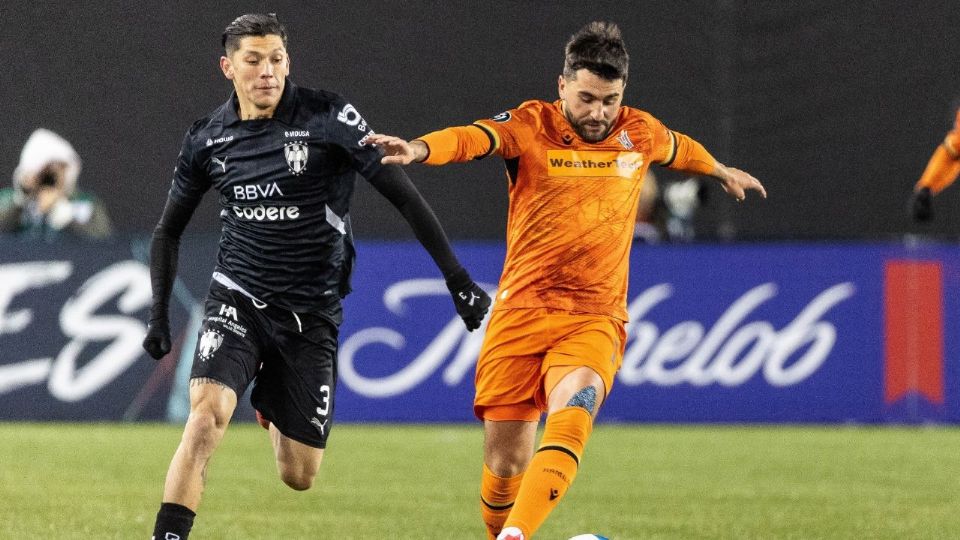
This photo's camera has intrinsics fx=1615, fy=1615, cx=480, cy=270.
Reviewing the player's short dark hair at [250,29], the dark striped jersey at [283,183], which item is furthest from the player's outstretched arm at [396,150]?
the player's short dark hair at [250,29]

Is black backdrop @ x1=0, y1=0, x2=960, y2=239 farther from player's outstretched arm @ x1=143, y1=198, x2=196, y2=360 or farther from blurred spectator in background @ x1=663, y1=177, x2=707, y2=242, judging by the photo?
player's outstretched arm @ x1=143, y1=198, x2=196, y2=360

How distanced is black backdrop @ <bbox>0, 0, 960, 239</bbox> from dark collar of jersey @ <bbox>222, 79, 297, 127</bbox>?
7.17 m

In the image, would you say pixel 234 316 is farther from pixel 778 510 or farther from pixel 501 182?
pixel 501 182

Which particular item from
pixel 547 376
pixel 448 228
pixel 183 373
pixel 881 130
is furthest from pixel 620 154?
pixel 881 130

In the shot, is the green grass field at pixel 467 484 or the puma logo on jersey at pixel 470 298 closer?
the puma logo on jersey at pixel 470 298

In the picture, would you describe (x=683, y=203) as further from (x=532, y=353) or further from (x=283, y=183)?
(x=283, y=183)

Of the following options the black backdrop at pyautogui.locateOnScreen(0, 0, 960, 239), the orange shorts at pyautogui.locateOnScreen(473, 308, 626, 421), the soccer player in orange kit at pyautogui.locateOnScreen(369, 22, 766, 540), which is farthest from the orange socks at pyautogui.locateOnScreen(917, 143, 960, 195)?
the orange shorts at pyautogui.locateOnScreen(473, 308, 626, 421)

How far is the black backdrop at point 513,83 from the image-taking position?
13.2 m

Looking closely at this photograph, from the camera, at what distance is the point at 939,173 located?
361 inches

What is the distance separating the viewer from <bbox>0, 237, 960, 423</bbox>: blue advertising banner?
39.2 ft

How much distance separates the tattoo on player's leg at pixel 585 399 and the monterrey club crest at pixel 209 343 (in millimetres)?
1288

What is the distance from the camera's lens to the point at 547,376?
19.0ft

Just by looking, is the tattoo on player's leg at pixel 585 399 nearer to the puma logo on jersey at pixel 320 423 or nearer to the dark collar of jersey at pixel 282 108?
the puma logo on jersey at pixel 320 423

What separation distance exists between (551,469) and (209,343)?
1336 mm
